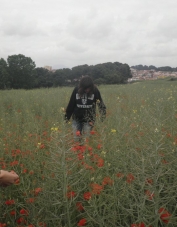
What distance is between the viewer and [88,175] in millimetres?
1770

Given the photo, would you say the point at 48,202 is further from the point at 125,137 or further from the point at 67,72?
the point at 67,72

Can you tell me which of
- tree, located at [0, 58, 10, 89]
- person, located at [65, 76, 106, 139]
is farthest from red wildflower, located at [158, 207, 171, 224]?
tree, located at [0, 58, 10, 89]

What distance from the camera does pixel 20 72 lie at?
30812 mm

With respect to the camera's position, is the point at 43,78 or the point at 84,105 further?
the point at 43,78

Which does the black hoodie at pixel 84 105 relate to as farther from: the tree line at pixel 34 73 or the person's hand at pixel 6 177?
the tree line at pixel 34 73

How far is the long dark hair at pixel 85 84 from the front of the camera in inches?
131

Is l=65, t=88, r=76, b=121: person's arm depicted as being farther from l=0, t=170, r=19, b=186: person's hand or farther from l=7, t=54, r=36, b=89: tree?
l=7, t=54, r=36, b=89: tree

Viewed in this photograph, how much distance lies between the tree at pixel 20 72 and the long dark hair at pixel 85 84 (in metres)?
28.2

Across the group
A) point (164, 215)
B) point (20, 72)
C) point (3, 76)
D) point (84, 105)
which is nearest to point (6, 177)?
point (164, 215)

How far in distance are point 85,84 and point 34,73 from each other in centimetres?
2960

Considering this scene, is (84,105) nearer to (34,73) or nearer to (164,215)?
(164,215)

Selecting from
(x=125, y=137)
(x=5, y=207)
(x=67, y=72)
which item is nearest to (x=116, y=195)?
(x=125, y=137)

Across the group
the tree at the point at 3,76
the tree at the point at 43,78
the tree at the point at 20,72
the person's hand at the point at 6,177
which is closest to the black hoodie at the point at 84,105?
the person's hand at the point at 6,177

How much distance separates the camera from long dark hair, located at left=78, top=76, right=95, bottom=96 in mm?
3320
